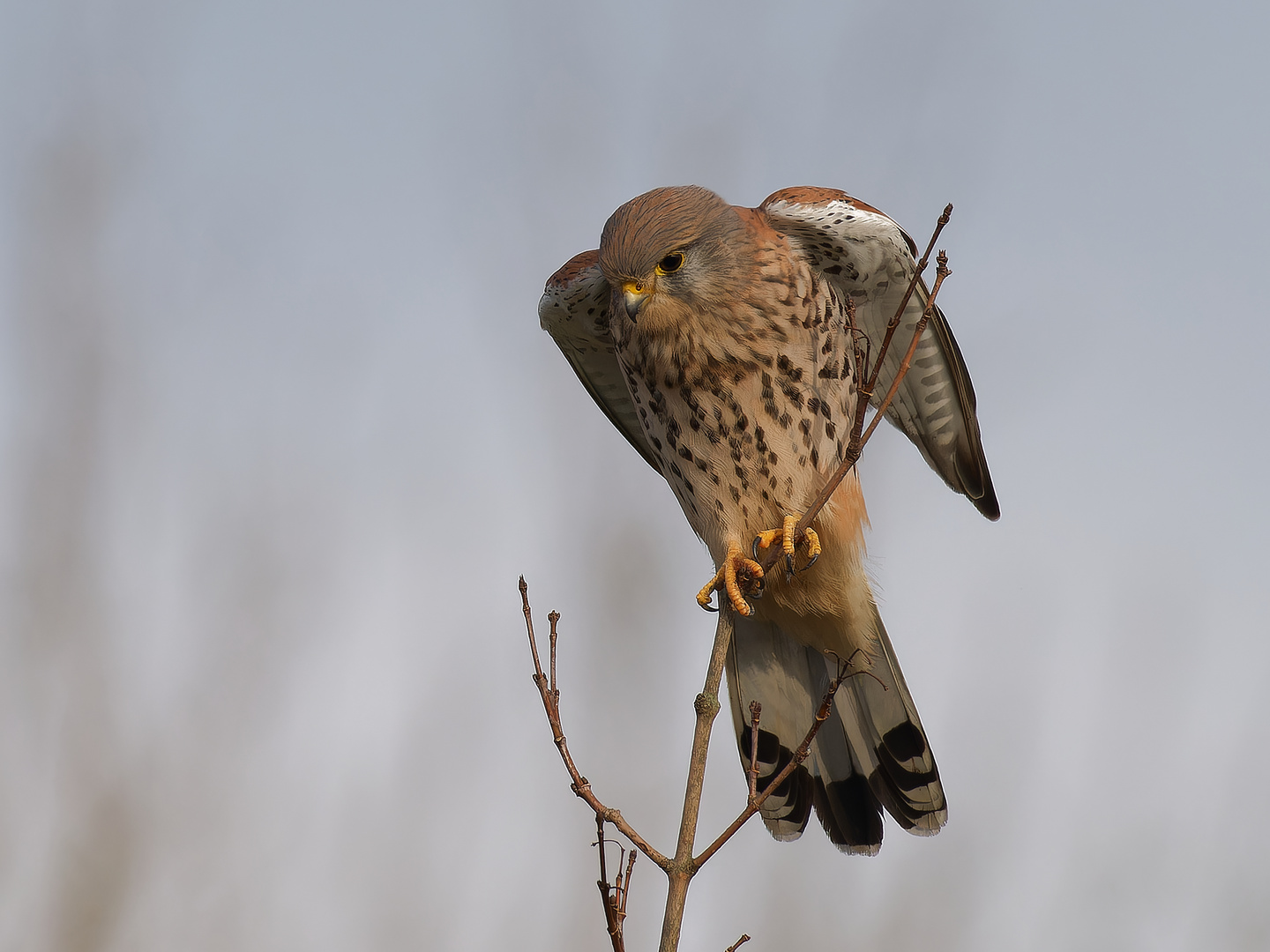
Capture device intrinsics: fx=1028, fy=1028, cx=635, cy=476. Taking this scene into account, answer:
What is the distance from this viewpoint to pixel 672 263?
2.39 meters

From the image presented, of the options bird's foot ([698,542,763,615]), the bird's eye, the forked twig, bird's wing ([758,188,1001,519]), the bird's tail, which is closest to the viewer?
the forked twig

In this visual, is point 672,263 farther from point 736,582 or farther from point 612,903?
point 612,903

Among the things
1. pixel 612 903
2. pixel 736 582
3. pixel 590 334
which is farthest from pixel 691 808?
pixel 590 334

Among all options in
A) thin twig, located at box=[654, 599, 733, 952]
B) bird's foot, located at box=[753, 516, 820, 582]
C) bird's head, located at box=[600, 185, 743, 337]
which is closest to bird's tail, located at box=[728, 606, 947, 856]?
bird's foot, located at box=[753, 516, 820, 582]

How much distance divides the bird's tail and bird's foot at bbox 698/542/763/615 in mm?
429

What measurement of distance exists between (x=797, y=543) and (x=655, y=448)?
1.68ft

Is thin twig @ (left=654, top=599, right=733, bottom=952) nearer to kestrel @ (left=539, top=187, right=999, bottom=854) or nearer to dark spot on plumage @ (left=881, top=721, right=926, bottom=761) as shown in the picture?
kestrel @ (left=539, top=187, right=999, bottom=854)

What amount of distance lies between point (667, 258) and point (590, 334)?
2.23ft

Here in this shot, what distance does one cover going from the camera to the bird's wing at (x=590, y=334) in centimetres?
283

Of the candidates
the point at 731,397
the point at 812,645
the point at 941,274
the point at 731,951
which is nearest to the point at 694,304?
the point at 731,397

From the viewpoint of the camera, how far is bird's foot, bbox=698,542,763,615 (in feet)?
7.47

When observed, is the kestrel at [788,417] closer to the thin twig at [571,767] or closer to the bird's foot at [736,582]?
the bird's foot at [736,582]

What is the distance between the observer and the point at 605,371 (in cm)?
325

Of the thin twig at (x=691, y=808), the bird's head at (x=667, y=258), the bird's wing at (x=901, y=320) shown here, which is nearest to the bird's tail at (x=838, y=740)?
the bird's wing at (x=901, y=320)
